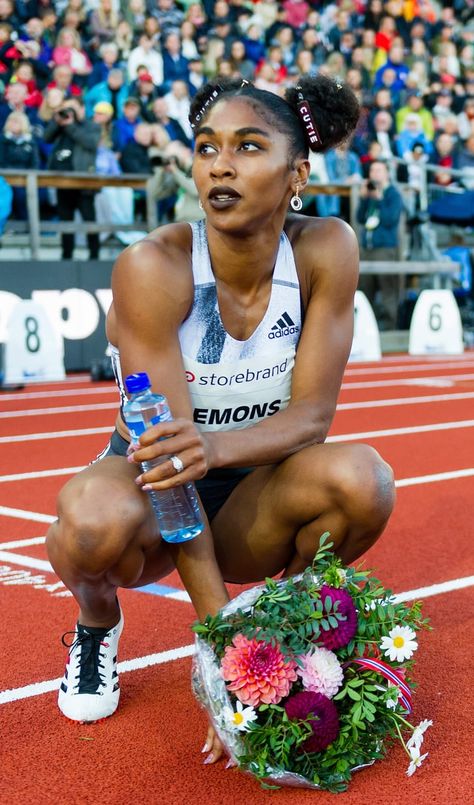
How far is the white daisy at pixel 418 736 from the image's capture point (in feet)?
8.11

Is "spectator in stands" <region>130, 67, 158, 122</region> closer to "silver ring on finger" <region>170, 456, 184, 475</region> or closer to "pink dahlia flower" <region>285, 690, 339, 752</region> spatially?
"silver ring on finger" <region>170, 456, 184, 475</region>

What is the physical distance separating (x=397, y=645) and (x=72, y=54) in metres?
11.0

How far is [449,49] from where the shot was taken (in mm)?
17328

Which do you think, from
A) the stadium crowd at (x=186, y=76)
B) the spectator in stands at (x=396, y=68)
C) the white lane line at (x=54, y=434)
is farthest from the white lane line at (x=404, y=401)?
the spectator in stands at (x=396, y=68)

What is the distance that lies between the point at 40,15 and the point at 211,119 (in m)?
10.6

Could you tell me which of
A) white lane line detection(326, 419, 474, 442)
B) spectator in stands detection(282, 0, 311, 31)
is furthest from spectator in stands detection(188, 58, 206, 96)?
white lane line detection(326, 419, 474, 442)

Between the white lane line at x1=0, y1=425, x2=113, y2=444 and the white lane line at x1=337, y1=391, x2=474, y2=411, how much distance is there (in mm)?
2025

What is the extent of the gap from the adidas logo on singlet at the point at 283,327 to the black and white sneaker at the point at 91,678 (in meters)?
0.91

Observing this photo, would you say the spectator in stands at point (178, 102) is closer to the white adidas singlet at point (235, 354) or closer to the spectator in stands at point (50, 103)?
the spectator in stands at point (50, 103)

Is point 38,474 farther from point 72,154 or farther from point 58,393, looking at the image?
point 72,154

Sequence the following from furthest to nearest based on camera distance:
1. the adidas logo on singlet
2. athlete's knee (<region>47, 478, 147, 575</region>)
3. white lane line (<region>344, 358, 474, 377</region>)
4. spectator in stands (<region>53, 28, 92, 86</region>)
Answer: spectator in stands (<region>53, 28, 92, 86</region>)
white lane line (<region>344, 358, 474, 377</region>)
the adidas logo on singlet
athlete's knee (<region>47, 478, 147, 575</region>)

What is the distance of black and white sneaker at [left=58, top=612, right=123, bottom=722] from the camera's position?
278 cm

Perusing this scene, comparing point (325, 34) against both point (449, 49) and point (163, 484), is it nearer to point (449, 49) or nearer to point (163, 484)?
point (449, 49)

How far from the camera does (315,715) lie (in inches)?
93.8
